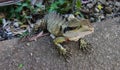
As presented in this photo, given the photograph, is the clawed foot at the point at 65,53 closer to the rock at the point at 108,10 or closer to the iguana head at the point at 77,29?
the iguana head at the point at 77,29

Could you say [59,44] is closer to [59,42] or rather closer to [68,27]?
[59,42]

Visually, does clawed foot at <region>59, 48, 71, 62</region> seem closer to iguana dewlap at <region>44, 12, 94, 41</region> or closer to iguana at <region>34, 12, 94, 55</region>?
iguana at <region>34, 12, 94, 55</region>

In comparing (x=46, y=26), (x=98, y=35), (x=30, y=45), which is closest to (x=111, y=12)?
(x=98, y=35)

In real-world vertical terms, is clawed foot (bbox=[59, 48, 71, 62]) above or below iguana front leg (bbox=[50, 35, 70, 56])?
below

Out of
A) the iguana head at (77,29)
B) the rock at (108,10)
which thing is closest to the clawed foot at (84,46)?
the iguana head at (77,29)

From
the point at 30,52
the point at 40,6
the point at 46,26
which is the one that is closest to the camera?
the point at 30,52

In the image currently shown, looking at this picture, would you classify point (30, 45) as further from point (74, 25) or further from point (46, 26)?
point (74, 25)

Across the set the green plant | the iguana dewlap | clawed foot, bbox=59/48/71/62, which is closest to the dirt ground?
clawed foot, bbox=59/48/71/62
